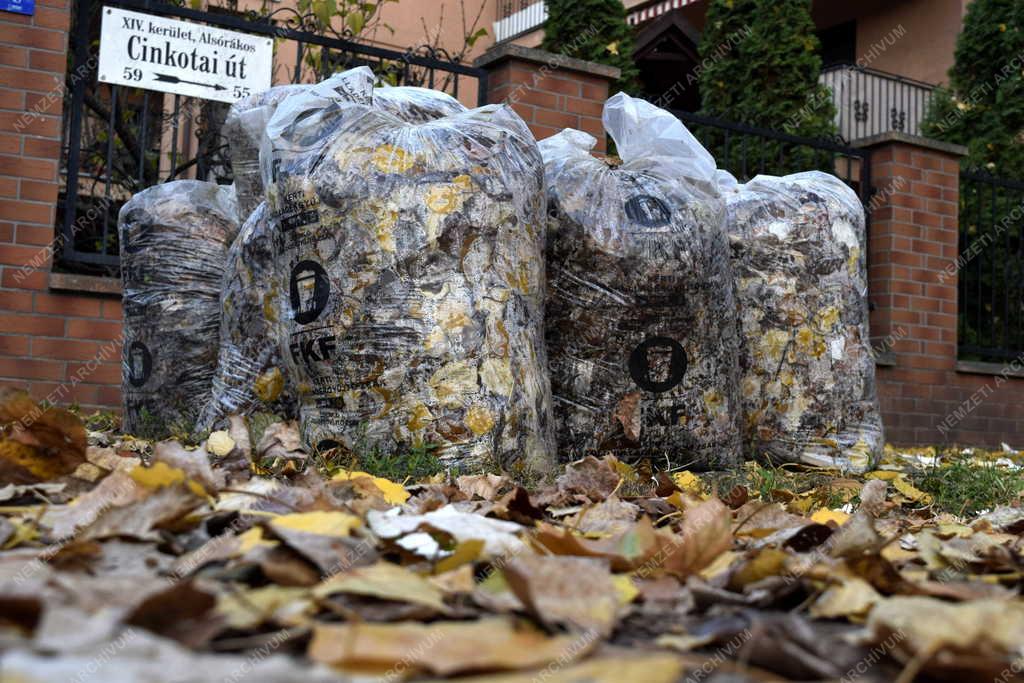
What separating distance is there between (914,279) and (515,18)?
839 cm

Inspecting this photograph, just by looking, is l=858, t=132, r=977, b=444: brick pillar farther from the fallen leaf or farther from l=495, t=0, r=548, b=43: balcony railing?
l=495, t=0, r=548, b=43: balcony railing

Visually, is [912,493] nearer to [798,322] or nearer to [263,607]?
[798,322]

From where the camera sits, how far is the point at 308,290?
2607 mm

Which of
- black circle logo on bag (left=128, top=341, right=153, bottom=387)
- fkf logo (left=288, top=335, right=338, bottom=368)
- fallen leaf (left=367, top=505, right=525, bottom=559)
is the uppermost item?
fkf logo (left=288, top=335, right=338, bottom=368)

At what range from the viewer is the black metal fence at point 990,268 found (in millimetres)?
7738

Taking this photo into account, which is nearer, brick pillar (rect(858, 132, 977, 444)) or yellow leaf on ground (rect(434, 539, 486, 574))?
yellow leaf on ground (rect(434, 539, 486, 574))

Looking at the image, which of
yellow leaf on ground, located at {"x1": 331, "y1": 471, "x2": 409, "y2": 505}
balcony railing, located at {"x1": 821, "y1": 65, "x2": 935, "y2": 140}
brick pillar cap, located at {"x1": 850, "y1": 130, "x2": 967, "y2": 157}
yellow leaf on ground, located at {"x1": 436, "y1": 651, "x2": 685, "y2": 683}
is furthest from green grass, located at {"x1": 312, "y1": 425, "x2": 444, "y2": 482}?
balcony railing, located at {"x1": 821, "y1": 65, "x2": 935, "y2": 140}

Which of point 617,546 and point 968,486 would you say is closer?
point 617,546

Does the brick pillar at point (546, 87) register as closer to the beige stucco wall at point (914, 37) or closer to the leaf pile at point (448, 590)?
the leaf pile at point (448, 590)

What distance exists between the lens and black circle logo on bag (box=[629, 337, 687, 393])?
301 cm

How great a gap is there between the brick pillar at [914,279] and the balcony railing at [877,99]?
5.74 meters

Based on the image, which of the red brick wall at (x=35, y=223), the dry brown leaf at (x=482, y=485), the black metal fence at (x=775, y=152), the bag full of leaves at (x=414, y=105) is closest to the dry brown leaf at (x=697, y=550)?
the dry brown leaf at (x=482, y=485)

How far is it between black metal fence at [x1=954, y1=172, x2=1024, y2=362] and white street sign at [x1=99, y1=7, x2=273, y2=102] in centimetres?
513

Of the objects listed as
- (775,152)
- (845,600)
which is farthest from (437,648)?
(775,152)
